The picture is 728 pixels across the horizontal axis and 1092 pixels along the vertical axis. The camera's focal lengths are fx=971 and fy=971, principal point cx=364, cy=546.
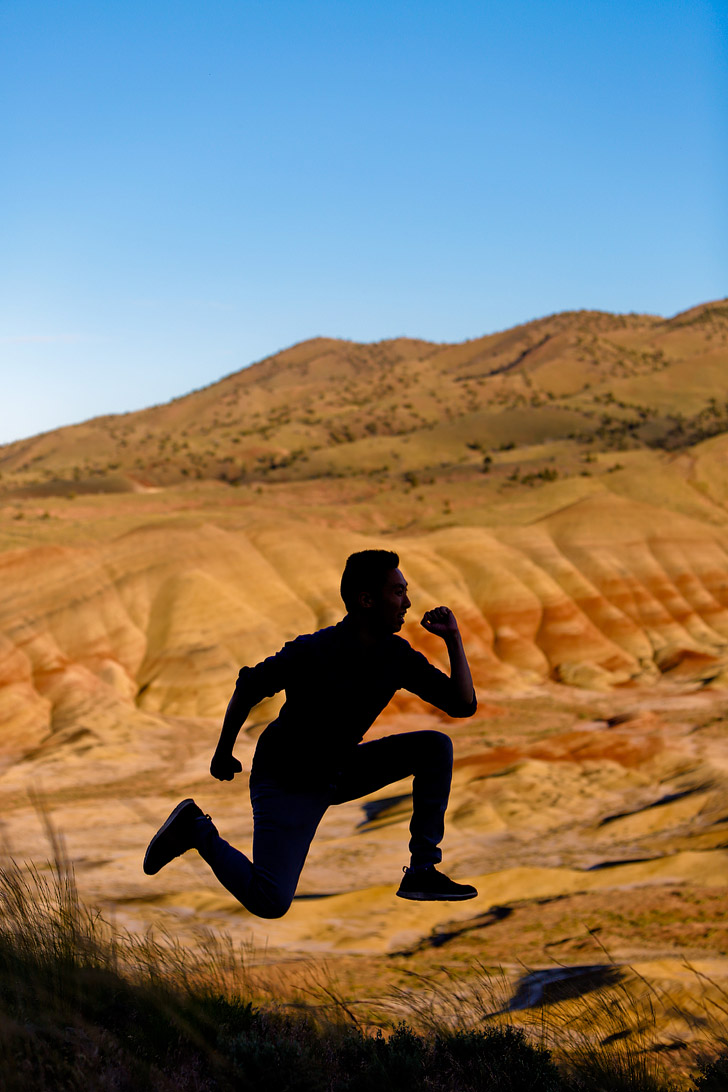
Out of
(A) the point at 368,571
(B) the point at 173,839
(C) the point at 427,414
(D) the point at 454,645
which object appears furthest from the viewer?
(C) the point at 427,414

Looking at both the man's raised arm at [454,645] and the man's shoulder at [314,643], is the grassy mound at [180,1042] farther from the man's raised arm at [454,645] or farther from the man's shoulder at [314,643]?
the man's raised arm at [454,645]

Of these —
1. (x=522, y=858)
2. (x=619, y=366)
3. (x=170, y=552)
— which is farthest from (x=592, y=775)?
(x=619, y=366)

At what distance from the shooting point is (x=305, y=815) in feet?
14.6

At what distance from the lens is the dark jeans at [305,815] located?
4336mm

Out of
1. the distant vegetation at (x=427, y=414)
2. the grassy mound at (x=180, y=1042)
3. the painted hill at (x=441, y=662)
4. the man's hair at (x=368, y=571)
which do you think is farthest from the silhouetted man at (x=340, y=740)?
the distant vegetation at (x=427, y=414)

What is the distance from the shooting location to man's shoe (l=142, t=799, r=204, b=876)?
15.2 feet

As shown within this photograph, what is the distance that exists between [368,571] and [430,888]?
1472 mm

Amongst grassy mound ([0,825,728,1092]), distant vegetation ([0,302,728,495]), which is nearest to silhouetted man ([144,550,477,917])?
grassy mound ([0,825,728,1092])

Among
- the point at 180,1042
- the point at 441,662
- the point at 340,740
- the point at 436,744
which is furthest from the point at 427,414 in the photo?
the point at 180,1042

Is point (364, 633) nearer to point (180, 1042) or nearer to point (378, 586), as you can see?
point (378, 586)

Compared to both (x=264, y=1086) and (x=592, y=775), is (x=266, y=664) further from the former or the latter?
(x=592, y=775)

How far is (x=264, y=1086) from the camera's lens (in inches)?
171

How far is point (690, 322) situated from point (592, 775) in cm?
11266

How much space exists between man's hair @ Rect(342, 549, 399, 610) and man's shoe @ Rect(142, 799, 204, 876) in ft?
4.50
